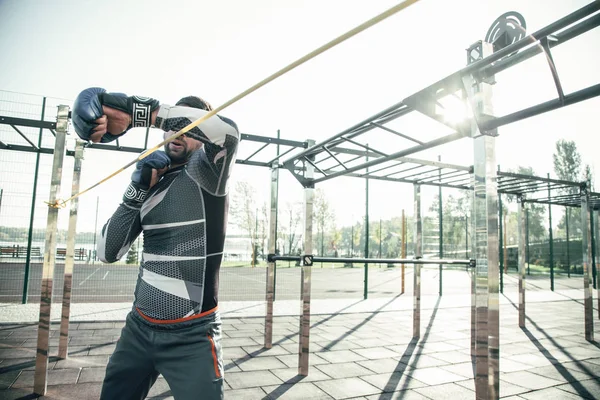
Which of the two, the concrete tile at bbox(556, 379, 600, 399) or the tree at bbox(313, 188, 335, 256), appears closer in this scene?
the concrete tile at bbox(556, 379, 600, 399)

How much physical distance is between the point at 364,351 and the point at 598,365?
3.17m

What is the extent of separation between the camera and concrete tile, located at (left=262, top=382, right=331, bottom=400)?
3.57 m

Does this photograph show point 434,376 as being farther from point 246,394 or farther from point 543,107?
point 543,107

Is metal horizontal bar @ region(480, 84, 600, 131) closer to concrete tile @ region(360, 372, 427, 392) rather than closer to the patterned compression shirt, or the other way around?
the patterned compression shirt

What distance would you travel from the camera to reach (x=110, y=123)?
4.67 feet

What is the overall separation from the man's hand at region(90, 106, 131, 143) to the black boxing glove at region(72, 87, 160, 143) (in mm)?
12

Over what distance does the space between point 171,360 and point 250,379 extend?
2735mm

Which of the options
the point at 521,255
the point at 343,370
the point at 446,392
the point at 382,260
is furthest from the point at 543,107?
the point at 521,255

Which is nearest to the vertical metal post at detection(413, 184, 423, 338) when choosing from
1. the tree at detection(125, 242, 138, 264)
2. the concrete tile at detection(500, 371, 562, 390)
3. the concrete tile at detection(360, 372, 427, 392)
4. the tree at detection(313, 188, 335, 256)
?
the concrete tile at detection(500, 371, 562, 390)

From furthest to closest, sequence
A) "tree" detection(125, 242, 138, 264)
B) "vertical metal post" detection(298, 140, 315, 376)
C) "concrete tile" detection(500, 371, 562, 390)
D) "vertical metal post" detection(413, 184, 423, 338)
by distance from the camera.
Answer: "tree" detection(125, 242, 138, 264) < "vertical metal post" detection(413, 184, 423, 338) < "vertical metal post" detection(298, 140, 315, 376) < "concrete tile" detection(500, 371, 562, 390)

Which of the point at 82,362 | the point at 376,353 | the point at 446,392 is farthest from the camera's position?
the point at 376,353

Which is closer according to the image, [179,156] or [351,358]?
[179,156]

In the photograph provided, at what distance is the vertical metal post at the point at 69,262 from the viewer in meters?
4.48

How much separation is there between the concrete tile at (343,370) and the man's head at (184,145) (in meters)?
3.39
